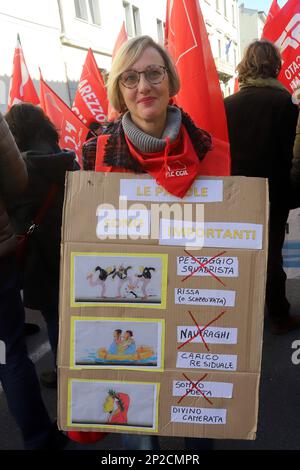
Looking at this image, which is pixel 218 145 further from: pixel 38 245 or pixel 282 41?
pixel 282 41

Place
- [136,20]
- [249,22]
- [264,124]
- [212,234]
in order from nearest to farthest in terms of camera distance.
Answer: [212,234], [264,124], [136,20], [249,22]

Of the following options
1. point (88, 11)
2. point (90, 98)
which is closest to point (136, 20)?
point (88, 11)

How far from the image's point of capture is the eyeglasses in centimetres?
148

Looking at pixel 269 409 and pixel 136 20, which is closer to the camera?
pixel 269 409

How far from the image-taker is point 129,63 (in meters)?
1.47

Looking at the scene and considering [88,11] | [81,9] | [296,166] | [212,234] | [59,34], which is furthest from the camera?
[88,11]

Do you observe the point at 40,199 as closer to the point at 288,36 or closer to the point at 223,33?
the point at 288,36

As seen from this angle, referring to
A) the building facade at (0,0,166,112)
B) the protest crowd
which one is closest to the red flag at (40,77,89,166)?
the protest crowd

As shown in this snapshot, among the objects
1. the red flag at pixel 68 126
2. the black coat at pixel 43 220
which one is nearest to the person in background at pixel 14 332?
the black coat at pixel 43 220

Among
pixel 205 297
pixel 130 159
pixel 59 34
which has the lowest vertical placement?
pixel 205 297

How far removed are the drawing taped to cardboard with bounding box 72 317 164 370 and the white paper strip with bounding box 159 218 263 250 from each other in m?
0.27

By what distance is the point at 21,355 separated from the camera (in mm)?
1874

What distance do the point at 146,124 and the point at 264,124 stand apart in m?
1.38

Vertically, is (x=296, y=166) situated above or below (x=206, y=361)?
above
